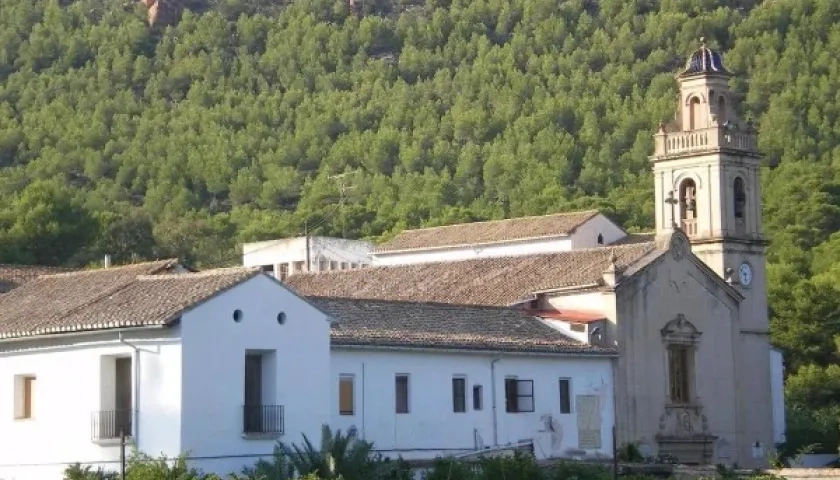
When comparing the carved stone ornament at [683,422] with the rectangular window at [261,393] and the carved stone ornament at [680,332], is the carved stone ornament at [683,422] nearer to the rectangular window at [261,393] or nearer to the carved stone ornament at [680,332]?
the carved stone ornament at [680,332]

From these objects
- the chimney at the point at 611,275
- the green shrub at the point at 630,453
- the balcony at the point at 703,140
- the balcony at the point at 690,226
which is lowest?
the green shrub at the point at 630,453

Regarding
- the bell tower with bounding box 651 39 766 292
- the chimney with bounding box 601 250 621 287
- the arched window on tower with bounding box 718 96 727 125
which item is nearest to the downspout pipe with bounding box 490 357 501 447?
the chimney with bounding box 601 250 621 287

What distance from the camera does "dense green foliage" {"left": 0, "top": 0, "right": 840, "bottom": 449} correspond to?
92125 mm

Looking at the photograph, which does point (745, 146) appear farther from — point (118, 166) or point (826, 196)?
point (118, 166)

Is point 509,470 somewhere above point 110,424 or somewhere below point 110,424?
below

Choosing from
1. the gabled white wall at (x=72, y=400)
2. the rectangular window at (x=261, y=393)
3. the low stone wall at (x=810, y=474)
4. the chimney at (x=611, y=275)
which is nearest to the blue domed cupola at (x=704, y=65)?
the chimney at (x=611, y=275)

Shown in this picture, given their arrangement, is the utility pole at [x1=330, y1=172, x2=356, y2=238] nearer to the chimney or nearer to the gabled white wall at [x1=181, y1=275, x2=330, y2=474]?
the chimney

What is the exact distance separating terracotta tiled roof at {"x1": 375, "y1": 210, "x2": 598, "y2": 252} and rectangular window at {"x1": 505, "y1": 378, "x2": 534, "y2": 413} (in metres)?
19.3

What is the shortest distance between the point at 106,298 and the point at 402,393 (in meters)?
7.50

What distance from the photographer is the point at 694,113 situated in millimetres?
57250

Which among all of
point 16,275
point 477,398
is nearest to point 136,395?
point 477,398

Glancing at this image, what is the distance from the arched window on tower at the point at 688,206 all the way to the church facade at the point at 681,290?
4 centimetres

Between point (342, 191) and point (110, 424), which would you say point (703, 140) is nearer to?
point (110, 424)

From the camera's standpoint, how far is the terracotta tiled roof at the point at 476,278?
165 ft
